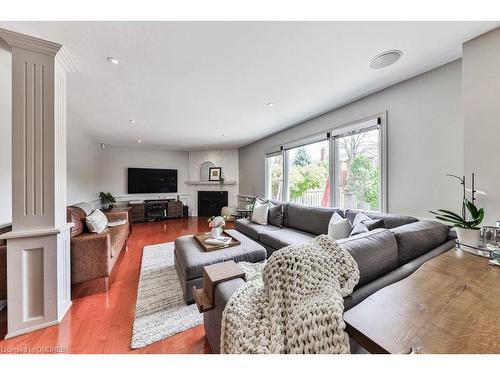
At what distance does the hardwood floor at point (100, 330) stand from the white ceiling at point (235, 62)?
2264 millimetres

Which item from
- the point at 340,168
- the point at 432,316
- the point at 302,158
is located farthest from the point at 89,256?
the point at 302,158

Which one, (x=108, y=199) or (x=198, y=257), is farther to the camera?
(x=108, y=199)

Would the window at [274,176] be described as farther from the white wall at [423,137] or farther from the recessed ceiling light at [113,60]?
the recessed ceiling light at [113,60]

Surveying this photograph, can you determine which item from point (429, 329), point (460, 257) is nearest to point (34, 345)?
point (429, 329)

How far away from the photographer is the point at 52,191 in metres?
1.52

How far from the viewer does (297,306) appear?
0.71m

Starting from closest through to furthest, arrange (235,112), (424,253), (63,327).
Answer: (424,253), (63,327), (235,112)

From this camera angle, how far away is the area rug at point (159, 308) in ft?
4.76

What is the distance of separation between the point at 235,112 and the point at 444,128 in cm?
253

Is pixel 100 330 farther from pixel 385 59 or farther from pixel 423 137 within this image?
pixel 423 137

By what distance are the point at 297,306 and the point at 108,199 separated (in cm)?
587

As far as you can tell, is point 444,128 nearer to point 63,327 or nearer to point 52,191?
point 52,191
